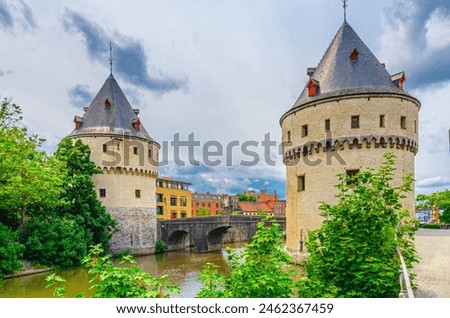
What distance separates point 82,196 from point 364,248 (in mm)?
20731

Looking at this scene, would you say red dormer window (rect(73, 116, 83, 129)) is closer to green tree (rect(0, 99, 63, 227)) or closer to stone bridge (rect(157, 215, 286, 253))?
green tree (rect(0, 99, 63, 227))

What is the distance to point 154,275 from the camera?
19234 millimetres

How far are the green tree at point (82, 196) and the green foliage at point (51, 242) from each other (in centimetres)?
160

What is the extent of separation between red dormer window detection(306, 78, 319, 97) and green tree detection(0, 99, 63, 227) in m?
14.3

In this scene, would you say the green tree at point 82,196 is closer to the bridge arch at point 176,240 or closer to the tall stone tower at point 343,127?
the bridge arch at point 176,240

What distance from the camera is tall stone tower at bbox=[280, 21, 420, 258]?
15992 millimetres

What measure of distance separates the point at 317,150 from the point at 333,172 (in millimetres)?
1338

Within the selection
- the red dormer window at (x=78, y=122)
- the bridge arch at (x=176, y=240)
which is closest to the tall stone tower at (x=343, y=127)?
the bridge arch at (x=176, y=240)

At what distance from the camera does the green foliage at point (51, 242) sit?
62.1ft

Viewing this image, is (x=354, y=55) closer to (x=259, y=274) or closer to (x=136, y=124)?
(x=259, y=274)

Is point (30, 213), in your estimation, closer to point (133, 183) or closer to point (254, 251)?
point (133, 183)

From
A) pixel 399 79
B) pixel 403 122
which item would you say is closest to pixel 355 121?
pixel 403 122

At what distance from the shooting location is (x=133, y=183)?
89.6 ft
